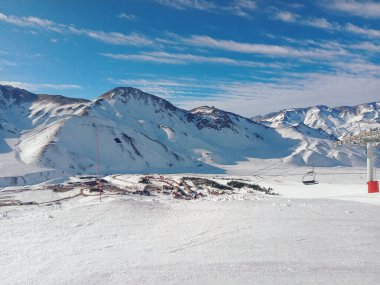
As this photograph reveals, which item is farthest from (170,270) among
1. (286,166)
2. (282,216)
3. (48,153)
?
(286,166)

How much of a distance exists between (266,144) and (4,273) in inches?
7507

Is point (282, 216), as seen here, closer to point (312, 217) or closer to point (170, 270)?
point (312, 217)

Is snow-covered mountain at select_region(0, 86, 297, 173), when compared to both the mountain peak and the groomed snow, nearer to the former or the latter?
the mountain peak

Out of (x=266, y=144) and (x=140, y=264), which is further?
(x=266, y=144)

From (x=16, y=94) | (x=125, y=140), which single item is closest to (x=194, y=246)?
(x=125, y=140)

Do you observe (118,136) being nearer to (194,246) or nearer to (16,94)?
(16,94)

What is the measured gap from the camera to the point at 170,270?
8930mm

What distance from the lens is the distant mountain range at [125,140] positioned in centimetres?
10538

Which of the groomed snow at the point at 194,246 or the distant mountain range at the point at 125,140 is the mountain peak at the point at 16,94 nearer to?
the distant mountain range at the point at 125,140

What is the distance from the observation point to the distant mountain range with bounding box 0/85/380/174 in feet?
346

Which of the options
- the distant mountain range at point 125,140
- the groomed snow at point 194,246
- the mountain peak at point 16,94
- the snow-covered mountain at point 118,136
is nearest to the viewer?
the groomed snow at point 194,246

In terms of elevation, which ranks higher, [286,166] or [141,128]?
[141,128]

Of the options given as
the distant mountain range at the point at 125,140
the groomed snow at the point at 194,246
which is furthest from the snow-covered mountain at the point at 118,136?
the groomed snow at the point at 194,246

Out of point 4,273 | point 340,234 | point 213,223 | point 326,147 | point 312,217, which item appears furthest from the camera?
point 326,147
